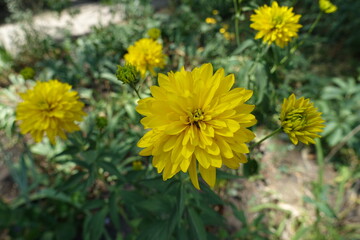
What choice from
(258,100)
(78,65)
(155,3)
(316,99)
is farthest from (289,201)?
(155,3)

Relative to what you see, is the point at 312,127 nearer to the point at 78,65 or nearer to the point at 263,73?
the point at 263,73

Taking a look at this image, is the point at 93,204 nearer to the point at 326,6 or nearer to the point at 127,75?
the point at 127,75

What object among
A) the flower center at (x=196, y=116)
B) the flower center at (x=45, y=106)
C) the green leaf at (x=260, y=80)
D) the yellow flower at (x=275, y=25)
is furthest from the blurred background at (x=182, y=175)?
the flower center at (x=196, y=116)

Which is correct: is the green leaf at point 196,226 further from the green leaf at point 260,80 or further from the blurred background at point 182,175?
the green leaf at point 260,80

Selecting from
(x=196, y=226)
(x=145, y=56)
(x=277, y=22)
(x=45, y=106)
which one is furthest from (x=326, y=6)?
(x=45, y=106)

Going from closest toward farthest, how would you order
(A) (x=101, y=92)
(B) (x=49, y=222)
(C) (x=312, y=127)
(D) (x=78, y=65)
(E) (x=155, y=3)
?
(C) (x=312, y=127)
(B) (x=49, y=222)
(D) (x=78, y=65)
(A) (x=101, y=92)
(E) (x=155, y=3)

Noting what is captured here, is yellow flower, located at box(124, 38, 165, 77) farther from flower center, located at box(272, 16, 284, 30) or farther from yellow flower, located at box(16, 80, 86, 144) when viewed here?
flower center, located at box(272, 16, 284, 30)
